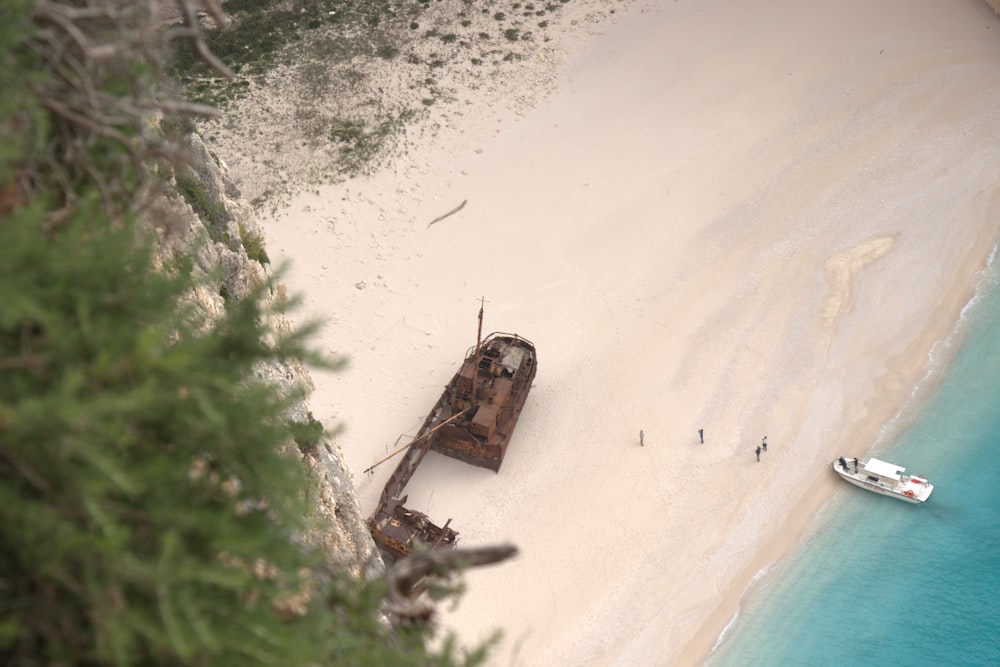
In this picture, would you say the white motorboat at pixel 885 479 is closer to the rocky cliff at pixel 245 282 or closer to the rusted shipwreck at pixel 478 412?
the rusted shipwreck at pixel 478 412

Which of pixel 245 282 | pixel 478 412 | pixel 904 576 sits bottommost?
Answer: pixel 904 576

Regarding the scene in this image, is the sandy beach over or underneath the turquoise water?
over

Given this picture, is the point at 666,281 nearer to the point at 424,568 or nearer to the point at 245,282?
the point at 245,282

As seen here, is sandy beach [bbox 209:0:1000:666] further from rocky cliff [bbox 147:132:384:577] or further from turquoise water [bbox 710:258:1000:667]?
rocky cliff [bbox 147:132:384:577]

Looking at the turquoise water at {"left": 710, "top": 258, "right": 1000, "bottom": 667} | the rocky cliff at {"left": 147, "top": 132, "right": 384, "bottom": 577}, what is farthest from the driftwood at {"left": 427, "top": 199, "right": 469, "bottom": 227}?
the turquoise water at {"left": 710, "top": 258, "right": 1000, "bottom": 667}

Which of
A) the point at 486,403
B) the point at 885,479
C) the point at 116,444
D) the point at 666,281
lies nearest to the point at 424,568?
the point at 116,444
